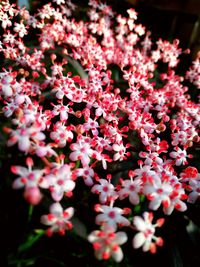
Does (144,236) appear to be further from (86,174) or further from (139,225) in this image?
(86,174)

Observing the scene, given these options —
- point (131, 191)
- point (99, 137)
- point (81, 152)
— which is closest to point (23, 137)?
point (81, 152)

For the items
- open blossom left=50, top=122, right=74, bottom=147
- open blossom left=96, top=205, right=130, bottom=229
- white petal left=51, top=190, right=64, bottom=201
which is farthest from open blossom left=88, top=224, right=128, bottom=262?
open blossom left=50, top=122, right=74, bottom=147

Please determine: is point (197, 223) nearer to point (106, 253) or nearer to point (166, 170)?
point (166, 170)

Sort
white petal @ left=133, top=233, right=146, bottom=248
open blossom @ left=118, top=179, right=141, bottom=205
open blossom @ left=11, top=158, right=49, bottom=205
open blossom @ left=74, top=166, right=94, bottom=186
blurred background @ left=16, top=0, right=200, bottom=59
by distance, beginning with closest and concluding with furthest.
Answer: open blossom @ left=11, top=158, right=49, bottom=205
white petal @ left=133, top=233, right=146, bottom=248
open blossom @ left=118, top=179, right=141, bottom=205
open blossom @ left=74, top=166, right=94, bottom=186
blurred background @ left=16, top=0, right=200, bottom=59

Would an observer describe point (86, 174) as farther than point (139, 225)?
Yes

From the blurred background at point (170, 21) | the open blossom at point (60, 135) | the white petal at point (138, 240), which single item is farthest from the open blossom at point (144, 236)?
the blurred background at point (170, 21)

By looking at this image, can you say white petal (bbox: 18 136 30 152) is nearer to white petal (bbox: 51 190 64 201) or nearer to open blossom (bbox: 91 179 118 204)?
white petal (bbox: 51 190 64 201)

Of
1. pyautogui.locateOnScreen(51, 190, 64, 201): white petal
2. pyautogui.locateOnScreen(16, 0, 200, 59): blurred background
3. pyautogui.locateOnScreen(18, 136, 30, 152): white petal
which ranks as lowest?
pyautogui.locateOnScreen(51, 190, 64, 201): white petal
